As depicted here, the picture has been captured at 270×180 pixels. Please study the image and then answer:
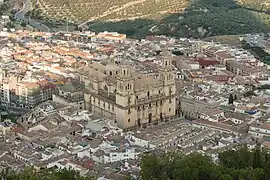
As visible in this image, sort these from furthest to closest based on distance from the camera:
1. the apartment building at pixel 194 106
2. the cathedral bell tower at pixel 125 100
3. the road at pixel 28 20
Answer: the road at pixel 28 20, the apartment building at pixel 194 106, the cathedral bell tower at pixel 125 100

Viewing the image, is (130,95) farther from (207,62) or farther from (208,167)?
(207,62)

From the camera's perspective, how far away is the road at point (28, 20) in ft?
185

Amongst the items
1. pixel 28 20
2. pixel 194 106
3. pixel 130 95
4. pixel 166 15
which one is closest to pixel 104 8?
pixel 166 15

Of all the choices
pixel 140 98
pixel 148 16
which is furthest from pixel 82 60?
pixel 148 16

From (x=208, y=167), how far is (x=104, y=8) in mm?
47090

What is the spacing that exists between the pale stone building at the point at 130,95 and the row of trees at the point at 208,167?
24.4ft

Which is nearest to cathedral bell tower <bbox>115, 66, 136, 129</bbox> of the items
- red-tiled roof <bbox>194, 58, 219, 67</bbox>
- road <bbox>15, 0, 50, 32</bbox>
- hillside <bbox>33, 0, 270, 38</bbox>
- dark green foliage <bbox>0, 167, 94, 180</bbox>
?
dark green foliage <bbox>0, 167, 94, 180</bbox>

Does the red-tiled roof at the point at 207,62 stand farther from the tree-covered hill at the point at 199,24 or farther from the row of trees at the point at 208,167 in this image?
the row of trees at the point at 208,167

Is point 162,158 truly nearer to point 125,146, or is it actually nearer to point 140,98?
point 125,146

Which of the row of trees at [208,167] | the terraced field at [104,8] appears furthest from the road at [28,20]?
the row of trees at [208,167]

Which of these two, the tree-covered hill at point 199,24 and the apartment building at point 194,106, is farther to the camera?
the tree-covered hill at point 199,24

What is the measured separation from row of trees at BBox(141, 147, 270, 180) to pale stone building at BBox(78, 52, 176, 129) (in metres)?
7.43

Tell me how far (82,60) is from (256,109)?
13.8 meters

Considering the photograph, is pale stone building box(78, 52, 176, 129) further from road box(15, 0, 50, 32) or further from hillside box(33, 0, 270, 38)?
road box(15, 0, 50, 32)
